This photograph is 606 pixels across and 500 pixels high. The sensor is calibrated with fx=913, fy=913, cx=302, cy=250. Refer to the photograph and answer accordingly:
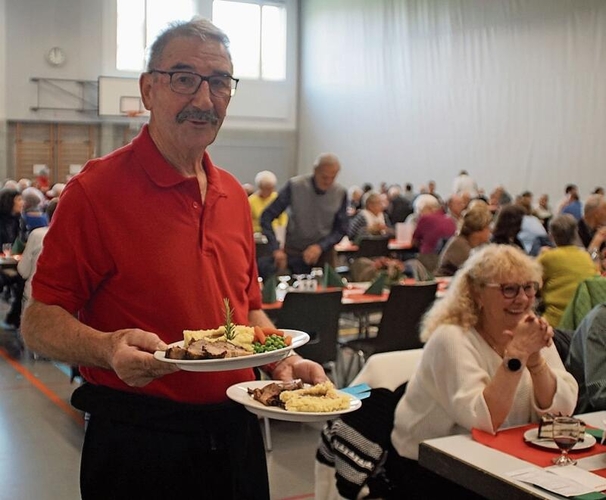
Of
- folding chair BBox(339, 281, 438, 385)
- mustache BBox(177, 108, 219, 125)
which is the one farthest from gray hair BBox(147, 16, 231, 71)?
folding chair BBox(339, 281, 438, 385)

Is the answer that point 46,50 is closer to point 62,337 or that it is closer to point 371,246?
point 371,246

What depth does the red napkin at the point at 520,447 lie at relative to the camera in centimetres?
257

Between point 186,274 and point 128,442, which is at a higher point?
point 186,274

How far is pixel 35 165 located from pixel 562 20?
11751 mm

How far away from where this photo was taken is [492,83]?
17969 mm

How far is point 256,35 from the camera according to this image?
2311 centimetres

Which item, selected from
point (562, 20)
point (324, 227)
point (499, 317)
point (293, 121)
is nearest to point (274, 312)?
point (324, 227)

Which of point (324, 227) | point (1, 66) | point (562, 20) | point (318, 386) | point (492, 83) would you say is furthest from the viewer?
point (1, 66)

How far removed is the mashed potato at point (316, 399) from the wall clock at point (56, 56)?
66.7 feet

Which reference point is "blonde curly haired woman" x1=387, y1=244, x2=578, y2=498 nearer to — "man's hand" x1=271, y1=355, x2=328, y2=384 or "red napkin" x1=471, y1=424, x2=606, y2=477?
"red napkin" x1=471, y1=424, x2=606, y2=477

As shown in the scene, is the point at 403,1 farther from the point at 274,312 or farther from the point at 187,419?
the point at 187,419

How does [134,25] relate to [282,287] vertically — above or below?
above

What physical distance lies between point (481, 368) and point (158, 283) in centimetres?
165

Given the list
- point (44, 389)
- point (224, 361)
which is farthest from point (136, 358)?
point (44, 389)
